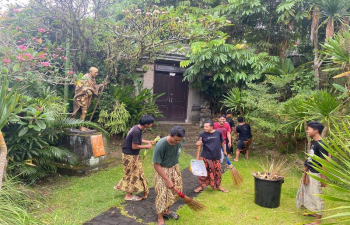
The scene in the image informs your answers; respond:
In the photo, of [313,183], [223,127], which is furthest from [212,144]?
[223,127]

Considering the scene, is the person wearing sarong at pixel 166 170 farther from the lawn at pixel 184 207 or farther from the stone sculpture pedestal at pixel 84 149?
the stone sculpture pedestal at pixel 84 149

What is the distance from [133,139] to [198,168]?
1.27 meters

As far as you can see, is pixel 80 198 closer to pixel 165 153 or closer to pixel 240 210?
pixel 165 153

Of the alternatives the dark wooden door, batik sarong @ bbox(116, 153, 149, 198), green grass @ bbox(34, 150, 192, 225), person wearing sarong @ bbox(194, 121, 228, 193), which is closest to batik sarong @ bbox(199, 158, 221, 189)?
person wearing sarong @ bbox(194, 121, 228, 193)

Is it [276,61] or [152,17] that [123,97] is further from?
[276,61]

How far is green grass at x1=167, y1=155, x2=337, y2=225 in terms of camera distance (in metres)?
4.16

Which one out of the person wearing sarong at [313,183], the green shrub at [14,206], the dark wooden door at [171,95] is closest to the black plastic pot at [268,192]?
the person wearing sarong at [313,183]

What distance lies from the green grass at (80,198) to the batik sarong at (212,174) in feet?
3.86

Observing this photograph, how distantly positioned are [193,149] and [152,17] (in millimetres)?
4570

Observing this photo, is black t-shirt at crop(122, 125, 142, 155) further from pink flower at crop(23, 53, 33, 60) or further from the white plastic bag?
pink flower at crop(23, 53, 33, 60)

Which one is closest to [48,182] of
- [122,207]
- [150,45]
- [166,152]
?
[122,207]

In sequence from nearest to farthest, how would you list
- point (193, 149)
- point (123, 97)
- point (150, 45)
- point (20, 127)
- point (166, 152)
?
point (166, 152), point (20, 127), point (150, 45), point (123, 97), point (193, 149)

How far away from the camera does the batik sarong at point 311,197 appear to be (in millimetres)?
3977

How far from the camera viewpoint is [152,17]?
6719mm
